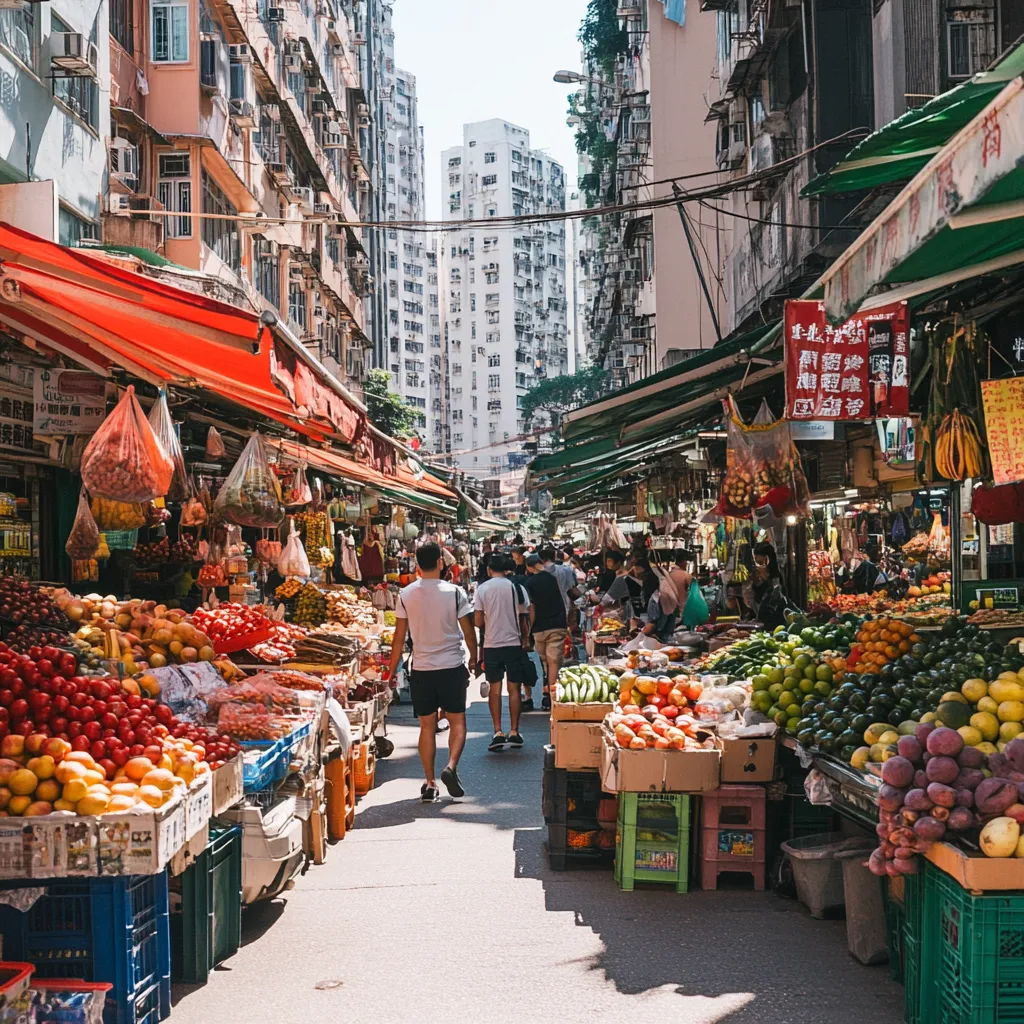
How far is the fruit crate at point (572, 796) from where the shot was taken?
26.1ft

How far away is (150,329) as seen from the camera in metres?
6.19

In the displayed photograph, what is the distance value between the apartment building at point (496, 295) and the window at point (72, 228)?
343 ft

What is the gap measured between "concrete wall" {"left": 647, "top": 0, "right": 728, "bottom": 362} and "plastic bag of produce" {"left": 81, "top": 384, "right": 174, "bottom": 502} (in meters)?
26.4

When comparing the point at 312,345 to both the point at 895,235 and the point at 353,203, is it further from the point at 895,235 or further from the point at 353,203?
the point at 895,235

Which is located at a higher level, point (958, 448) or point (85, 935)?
point (958, 448)

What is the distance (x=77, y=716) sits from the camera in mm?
5465

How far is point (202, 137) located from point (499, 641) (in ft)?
44.7

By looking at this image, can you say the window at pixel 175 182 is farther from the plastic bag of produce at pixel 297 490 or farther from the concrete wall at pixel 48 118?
the plastic bag of produce at pixel 297 490

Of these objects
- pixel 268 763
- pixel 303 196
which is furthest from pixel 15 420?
pixel 303 196

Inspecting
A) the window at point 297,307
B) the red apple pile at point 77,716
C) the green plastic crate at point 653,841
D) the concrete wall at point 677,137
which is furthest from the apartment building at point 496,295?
Result: the red apple pile at point 77,716

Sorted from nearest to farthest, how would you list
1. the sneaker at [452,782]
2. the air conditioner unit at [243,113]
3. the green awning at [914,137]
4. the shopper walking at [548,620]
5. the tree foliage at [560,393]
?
the green awning at [914,137], the sneaker at [452,782], the shopper walking at [548,620], the air conditioner unit at [243,113], the tree foliage at [560,393]

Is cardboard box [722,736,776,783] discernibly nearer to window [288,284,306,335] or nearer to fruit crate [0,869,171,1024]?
fruit crate [0,869,171,1024]

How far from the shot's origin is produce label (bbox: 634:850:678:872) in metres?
7.21

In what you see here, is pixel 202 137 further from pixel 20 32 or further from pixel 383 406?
pixel 383 406
